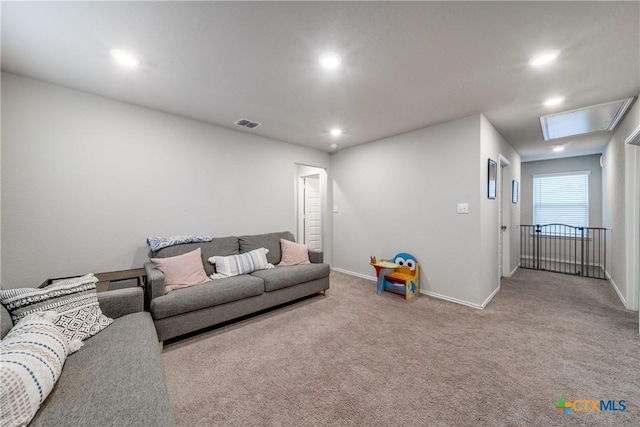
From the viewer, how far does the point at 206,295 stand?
238cm

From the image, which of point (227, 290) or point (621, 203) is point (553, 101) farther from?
point (227, 290)

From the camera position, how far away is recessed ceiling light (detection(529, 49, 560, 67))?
187 centimetres

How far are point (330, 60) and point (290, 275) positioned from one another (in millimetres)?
2372

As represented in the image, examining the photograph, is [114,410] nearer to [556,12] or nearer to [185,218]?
[185,218]

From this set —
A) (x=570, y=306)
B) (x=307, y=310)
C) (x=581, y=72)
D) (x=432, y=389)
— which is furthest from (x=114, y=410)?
(x=570, y=306)

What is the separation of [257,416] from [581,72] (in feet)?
12.5

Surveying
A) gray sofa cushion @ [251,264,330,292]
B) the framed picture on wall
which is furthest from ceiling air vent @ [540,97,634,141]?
gray sofa cushion @ [251,264,330,292]

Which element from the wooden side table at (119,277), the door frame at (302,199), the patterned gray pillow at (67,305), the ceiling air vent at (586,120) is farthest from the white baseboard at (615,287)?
the wooden side table at (119,277)

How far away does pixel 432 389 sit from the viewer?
169cm

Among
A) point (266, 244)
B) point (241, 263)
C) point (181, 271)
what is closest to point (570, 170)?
point (266, 244)

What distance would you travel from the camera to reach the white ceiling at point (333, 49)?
1.50 m

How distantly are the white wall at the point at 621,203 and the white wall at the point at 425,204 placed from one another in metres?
1.39

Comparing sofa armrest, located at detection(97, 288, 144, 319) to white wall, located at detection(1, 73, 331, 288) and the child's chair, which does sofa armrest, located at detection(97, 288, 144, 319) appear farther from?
the child's chair

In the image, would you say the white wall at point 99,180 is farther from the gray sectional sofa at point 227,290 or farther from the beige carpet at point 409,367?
the beige carpet at point 409,367
